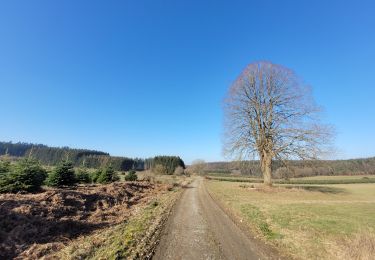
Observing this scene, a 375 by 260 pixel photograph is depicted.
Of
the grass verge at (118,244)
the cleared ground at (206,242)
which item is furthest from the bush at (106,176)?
the grass verge at (118,244)

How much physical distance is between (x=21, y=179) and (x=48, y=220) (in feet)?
27.3

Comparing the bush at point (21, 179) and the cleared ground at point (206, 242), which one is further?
the bush at point (21, 179)

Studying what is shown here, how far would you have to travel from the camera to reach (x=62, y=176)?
21547mm

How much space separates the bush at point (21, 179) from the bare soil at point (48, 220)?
4113 millimetres

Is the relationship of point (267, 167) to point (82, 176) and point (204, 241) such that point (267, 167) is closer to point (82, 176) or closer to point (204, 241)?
point (204, 241)

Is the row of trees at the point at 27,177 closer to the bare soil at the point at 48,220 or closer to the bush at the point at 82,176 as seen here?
the bare soil at the point at 48,220

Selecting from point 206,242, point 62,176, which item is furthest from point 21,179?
point 206,242

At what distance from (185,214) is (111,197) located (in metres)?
6.67

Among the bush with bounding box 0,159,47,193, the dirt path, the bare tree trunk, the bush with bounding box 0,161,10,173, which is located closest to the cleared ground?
the dirt path

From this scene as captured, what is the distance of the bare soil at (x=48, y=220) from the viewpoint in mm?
6859

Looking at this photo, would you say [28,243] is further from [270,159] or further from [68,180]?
[270,159]

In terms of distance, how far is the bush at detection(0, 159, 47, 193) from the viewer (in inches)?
575

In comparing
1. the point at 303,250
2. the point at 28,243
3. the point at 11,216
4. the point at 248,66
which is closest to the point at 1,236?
the point at 28,243

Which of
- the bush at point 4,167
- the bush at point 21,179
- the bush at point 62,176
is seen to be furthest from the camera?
the bush at point 62,176
